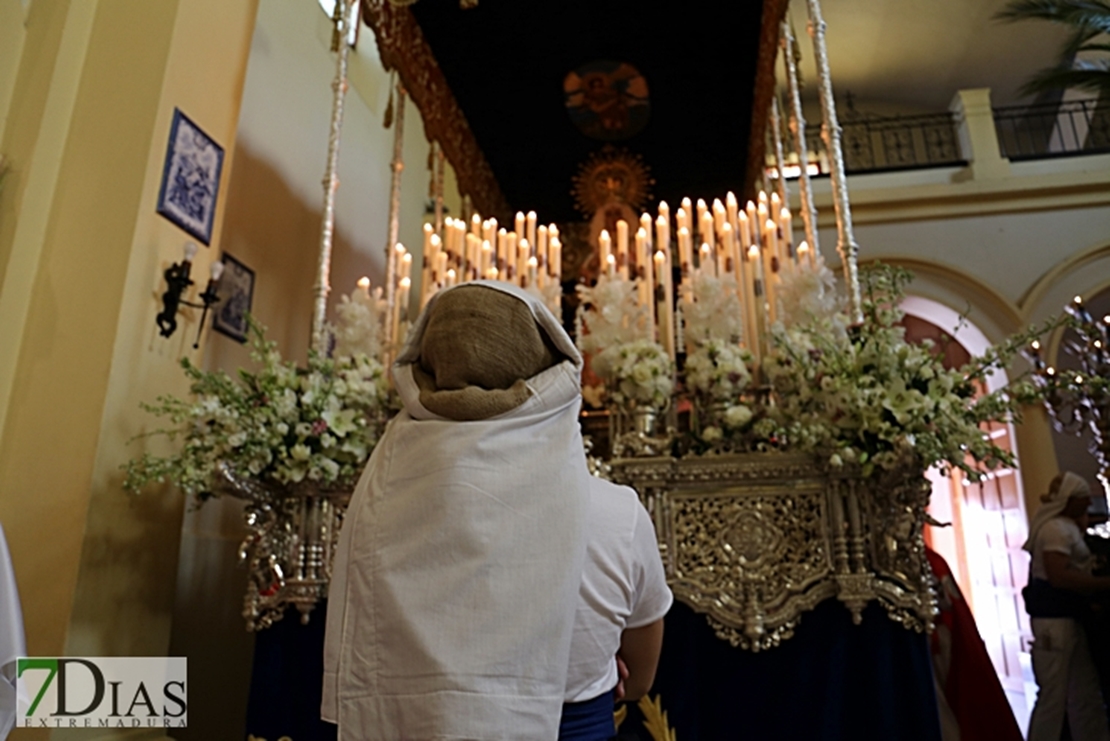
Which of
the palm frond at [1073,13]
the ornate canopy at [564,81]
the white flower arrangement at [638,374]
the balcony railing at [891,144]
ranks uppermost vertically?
the balcony railing at [891,144]

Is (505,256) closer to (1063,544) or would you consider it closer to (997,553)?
(1063,544)

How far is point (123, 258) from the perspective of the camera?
9.28 ft

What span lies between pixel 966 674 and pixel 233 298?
3.88 meters

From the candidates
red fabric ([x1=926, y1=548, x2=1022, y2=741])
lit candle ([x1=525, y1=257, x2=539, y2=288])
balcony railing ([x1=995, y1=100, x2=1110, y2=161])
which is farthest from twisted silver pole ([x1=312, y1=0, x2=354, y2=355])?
balcony railing ([x1=995, y1=100, x2=1110, y2=161])

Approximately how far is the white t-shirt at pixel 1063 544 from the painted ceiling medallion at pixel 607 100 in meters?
3.73

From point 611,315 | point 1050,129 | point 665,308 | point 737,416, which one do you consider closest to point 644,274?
point 665,308

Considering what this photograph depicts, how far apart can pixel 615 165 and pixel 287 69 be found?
8.18ft

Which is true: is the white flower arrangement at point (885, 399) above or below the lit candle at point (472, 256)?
below

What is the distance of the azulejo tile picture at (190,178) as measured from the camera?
119 inches

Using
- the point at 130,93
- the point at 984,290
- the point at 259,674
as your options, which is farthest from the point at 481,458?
the point at 984,290

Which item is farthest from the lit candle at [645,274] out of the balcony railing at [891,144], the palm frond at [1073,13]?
the balcony railing at [891,144]

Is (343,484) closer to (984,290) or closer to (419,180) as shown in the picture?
(419,180)

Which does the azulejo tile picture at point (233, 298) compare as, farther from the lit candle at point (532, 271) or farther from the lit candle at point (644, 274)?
the lit candle at point (644, 274)

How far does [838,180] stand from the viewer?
3154 mm
